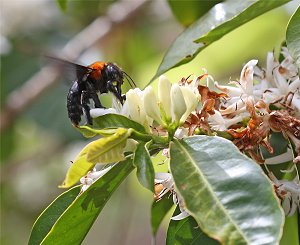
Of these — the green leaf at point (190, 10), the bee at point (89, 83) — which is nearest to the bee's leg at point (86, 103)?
the bee at point (89, 83)

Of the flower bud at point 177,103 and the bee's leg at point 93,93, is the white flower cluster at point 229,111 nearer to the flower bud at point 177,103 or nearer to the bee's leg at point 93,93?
the flower bud at point 177,103

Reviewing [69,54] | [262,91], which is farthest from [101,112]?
[69,54]

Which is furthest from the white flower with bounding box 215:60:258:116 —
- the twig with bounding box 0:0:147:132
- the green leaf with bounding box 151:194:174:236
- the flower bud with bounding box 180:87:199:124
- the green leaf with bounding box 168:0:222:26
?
the twig with bounding box 0:0:147:132

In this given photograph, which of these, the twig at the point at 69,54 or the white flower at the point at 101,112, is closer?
the white flower at the point at 101,112

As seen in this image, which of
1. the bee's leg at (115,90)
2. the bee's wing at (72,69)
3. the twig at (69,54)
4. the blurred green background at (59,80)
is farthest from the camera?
the blurred green background at (59,80)

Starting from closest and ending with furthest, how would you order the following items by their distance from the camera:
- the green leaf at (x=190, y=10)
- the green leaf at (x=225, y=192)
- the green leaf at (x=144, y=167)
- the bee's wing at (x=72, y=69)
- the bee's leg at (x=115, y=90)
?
the green leaf at (x=225, y=192)
the green leaf at (x=144, y=167)
the bee's leg at (x=115, y=90)
the bee's wing at (x=72, y=69)
the green leaf at (x=190, y=10)

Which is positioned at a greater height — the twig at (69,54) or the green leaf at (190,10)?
the green leaf at (190,10)

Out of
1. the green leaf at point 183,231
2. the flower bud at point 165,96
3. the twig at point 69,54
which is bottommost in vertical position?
the twig at point 69,54
